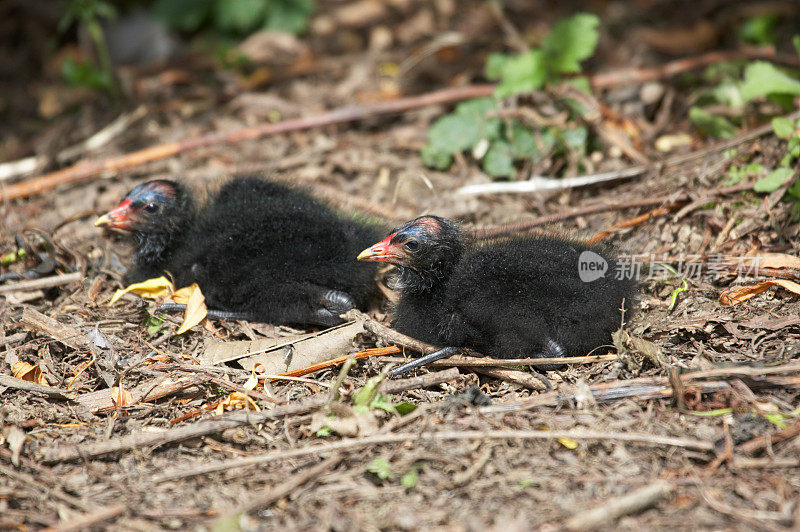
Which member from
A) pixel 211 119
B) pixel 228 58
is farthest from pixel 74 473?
pixel 228 58

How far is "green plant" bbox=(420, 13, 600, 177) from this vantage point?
549 centimetres

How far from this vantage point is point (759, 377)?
127 inches

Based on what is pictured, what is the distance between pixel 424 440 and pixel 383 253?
1202mm

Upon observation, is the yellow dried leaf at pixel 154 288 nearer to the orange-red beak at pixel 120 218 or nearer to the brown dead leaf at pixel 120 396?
the orange-red beak at pixel 120 218

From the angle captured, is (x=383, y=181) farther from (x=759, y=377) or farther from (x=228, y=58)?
(x=759, y=377)

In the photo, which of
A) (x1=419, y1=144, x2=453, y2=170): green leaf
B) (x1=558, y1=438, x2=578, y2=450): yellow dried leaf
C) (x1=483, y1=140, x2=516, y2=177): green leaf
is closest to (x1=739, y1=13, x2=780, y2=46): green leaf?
(x1=483, y1=140, x2=516, y2=177): green leaf

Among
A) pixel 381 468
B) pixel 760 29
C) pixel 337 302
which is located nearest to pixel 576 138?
pixel 337 302

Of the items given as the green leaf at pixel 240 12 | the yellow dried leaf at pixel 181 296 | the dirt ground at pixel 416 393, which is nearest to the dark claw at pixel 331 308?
the dirt ground at pixel 416 393

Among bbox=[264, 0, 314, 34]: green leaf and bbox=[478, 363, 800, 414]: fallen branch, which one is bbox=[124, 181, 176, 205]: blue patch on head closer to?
bbox=[478, 363, 800, 414]: fallen branch

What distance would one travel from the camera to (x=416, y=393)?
363cm

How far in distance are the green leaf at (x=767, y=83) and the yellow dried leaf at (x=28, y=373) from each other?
4834mm

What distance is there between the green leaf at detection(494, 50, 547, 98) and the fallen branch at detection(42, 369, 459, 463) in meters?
3.13

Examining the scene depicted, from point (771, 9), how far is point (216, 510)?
6.73m

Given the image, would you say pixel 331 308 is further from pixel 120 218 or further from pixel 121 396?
pixel 120 218
